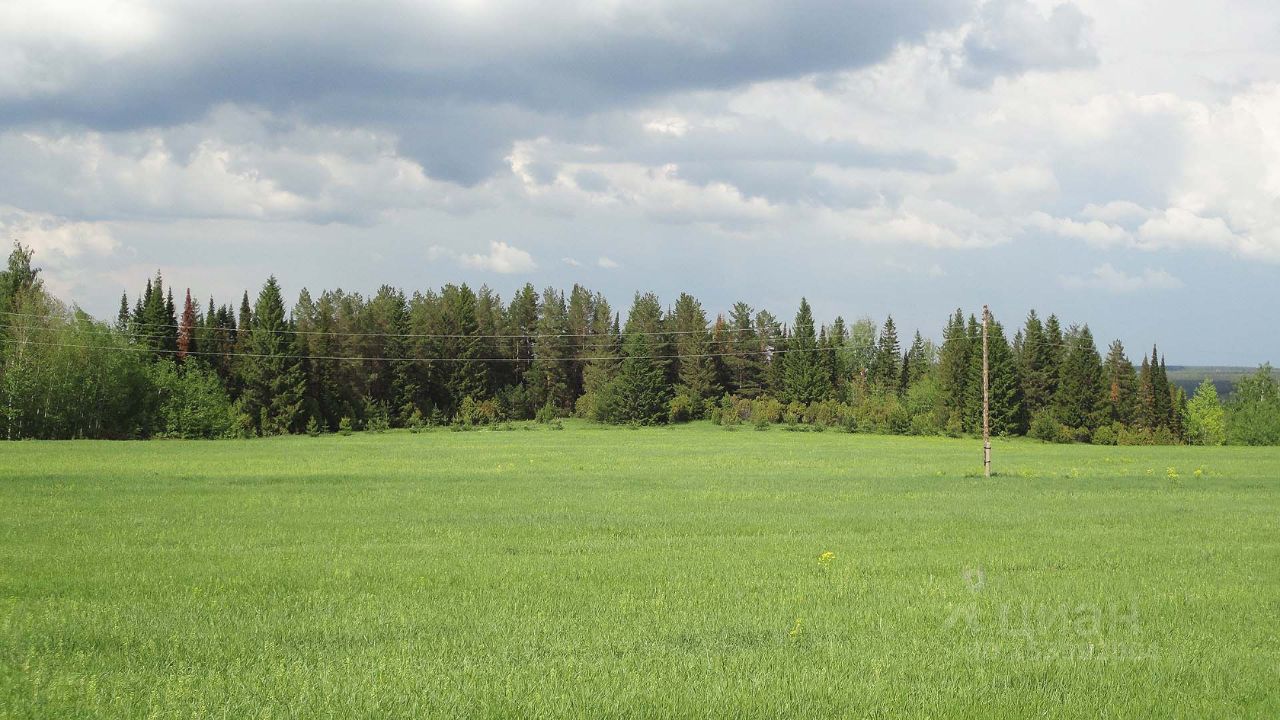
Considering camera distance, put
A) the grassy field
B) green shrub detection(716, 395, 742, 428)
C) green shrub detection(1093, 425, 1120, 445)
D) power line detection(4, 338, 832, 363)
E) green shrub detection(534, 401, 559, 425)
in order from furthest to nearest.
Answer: green shrub detection(534, 401, 559, 425), green shrub detection(716, 395, 742, 428), green shrub detection(1093, 425, 1120, 445), power line detection(4, 338, 832, 363), the grassy field

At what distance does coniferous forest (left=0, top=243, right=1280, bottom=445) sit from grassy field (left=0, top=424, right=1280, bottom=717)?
5823 centimetres

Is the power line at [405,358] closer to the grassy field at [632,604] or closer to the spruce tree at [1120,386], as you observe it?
the spruce tree at [1120,386]

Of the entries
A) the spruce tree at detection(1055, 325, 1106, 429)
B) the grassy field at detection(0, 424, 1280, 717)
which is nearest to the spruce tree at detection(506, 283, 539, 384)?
the spruce tree at detection(1055, 325, 1106, 429)

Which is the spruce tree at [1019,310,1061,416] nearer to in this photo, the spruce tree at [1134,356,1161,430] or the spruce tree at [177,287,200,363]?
the spruce tree at [1134,356,1161,430]

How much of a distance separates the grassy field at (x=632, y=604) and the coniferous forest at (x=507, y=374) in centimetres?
5823

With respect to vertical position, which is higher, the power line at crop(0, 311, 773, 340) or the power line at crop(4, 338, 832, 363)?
the power line at crop(0, 311, 773, 340)

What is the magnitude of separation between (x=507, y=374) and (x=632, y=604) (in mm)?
118534

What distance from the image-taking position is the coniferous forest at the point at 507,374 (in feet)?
273

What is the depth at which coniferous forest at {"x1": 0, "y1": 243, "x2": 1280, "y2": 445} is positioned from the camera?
83062 millimetres

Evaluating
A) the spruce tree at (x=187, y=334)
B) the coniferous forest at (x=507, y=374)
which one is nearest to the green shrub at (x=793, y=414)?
the coniferous forest at (x=507, y=374)

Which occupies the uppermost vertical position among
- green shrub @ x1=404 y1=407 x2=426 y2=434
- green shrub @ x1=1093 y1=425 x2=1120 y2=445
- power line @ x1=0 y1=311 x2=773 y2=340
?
power line @ x1=0 y1=311 x2=773 y2=340

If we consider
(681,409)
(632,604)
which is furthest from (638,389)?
(632,604)

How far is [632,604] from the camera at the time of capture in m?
13.1

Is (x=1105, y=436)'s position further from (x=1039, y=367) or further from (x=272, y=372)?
(x=272, y=372)
